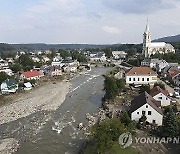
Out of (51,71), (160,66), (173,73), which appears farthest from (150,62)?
(51,71)

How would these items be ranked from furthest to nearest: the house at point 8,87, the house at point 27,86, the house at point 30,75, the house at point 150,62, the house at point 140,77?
the house at point 150,62 → the house at point 30,75 → the house at point 27,86 → the house at point 140,77 → the house at point 8,87

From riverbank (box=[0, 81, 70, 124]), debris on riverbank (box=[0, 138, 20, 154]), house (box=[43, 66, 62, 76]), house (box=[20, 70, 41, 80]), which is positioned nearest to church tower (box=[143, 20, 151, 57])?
house (box=[43, 66, 62, 76])

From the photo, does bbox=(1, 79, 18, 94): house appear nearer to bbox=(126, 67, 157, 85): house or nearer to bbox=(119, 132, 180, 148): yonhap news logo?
bbox=(126, 67, 157, 85): house

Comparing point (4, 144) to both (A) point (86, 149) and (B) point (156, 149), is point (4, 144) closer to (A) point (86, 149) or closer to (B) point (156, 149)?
(A) point (86, 149)

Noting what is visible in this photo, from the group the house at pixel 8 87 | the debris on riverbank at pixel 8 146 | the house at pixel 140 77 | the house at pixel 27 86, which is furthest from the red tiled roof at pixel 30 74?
the debris on riverbank at pixel 8 146

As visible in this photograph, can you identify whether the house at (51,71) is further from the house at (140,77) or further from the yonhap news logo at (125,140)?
the yonhap news logo at (125,140)
